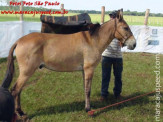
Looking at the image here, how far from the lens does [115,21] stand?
458 centimetres

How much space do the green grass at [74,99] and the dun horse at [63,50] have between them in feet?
1.56

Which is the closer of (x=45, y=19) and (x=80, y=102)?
(x=45, y=19)

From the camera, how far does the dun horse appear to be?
4.10 meters

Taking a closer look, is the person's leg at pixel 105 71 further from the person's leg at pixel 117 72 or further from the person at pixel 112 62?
the person's leg at pixel 117 72

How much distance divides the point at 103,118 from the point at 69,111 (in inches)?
33.7

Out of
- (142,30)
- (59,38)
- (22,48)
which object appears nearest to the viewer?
(22,48)

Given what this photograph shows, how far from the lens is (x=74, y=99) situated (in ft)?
18.1

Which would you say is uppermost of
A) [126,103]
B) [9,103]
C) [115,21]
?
[115,21]

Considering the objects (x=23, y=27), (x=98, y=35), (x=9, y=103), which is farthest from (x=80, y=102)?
(x=23, y=27)

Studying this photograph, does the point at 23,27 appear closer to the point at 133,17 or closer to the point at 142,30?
the point at 142,30

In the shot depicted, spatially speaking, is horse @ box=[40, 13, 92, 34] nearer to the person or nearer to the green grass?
the person

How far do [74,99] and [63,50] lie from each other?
1.77 metres

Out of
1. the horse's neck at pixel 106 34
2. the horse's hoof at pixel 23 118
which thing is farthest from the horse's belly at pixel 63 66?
the horse's hoof at pixel 23 118

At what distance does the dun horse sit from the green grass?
1.56 feet
